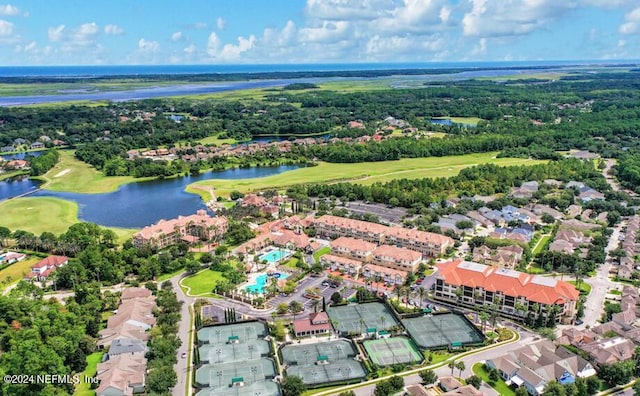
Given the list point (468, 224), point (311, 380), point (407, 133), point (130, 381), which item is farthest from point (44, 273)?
point (407, 133)

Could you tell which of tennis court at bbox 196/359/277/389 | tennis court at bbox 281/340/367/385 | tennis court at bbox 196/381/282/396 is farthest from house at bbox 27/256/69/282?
tennis court at bbox 281/340/367/385

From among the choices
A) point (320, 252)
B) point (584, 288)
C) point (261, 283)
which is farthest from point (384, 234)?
point (584, 288)

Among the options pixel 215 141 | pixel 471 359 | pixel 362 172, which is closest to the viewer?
pixel 471 359

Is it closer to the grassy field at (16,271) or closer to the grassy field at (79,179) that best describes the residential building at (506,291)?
the grassy field at (16,271)

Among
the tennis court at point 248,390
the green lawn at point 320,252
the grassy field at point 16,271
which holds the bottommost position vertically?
the green lawn at point 320,252

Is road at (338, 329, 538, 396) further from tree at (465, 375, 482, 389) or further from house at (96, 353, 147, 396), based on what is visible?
house at (96, 353, 147, 396)

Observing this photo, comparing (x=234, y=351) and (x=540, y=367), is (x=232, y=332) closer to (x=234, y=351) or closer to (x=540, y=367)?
(x=234, y=351)

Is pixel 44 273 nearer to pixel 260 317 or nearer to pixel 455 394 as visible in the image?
pixel 260 317

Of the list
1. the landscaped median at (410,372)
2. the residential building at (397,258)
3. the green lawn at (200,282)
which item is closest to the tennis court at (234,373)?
the landscaped median at (410,372)
